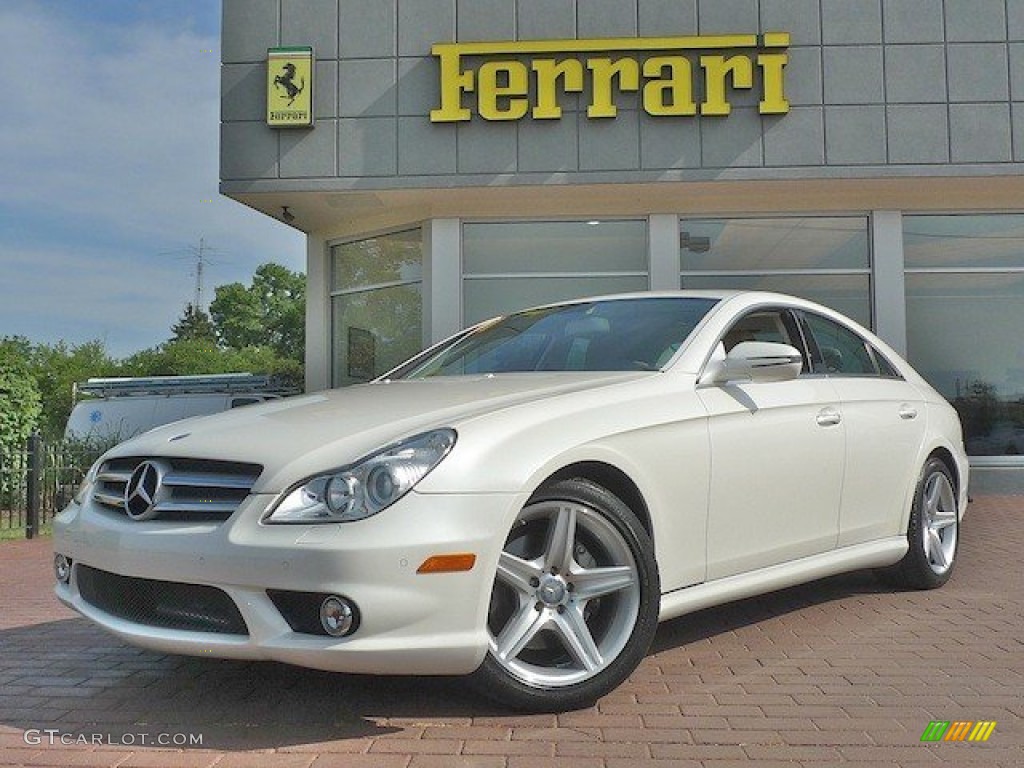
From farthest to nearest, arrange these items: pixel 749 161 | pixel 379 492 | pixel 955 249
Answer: pixel 955 249 → pixel 749 161 → pixel 379 492

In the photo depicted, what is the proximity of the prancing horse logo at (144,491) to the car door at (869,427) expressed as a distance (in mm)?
2929

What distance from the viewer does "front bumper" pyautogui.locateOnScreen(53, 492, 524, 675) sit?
2.80m

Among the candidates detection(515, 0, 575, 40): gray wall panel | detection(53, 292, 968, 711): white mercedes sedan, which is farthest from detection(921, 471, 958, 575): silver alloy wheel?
detection(515, 0, 575, 40): gray wall panel

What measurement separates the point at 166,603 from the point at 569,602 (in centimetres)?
128

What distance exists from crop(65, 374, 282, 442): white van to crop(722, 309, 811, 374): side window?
1051 cm

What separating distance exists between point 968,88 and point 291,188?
25.4 feet

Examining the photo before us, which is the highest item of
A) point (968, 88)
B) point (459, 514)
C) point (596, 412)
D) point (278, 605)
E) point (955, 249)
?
point (968, 88)

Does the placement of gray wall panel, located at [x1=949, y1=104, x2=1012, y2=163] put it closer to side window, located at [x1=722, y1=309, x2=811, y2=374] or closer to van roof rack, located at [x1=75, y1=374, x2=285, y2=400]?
side window, located at [x1=722, y1=309, x2=811, y2=374]

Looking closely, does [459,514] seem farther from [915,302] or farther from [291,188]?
[915,302]

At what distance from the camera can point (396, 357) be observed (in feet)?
42.2

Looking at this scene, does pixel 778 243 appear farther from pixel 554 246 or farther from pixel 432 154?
pixel 432 154

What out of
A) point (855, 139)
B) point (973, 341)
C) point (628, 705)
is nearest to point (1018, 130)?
point (855, 139)

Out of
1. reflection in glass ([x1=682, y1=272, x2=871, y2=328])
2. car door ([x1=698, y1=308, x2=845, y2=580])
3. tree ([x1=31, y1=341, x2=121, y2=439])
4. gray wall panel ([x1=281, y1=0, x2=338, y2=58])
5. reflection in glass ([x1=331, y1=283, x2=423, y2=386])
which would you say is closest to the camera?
car door ([x1=698, y1=308, x2=845, y2=580])

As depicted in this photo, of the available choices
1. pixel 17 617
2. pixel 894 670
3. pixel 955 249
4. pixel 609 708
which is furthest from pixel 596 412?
pixel 955 249
